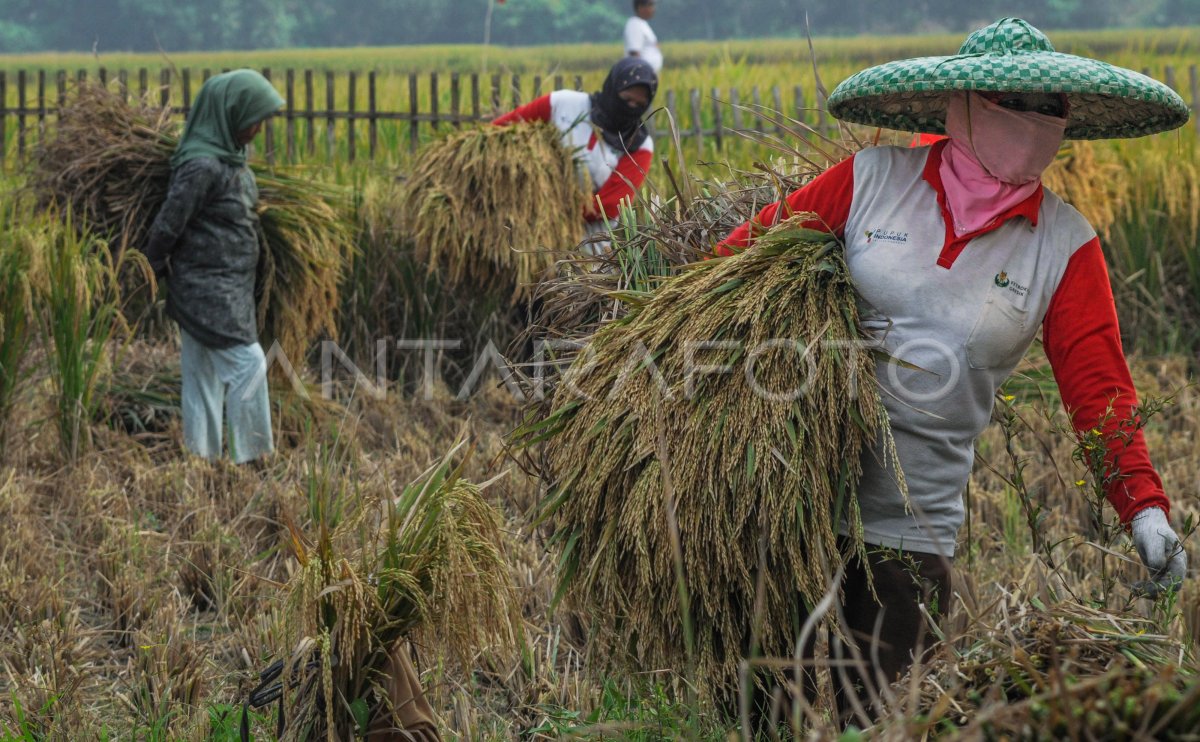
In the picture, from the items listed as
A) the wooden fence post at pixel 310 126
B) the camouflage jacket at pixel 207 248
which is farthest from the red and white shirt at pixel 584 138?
the wooden fence post at pixel 310 126

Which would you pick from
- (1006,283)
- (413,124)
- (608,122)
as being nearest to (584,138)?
(608,122)

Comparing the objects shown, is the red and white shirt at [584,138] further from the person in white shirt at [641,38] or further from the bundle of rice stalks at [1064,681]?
the person in white shirt at [641,38]

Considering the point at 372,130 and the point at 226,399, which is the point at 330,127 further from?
the point at 226,399

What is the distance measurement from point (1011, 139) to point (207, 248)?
3.33 m

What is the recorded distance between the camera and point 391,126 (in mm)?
9344

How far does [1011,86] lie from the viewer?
2.35 m

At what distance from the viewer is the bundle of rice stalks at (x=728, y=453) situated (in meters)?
2.34

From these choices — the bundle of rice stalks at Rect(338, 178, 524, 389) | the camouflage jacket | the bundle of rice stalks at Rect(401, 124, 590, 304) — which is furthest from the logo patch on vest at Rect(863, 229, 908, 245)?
the bundle of rice stalks at Rect(338, 178, 524, 389)

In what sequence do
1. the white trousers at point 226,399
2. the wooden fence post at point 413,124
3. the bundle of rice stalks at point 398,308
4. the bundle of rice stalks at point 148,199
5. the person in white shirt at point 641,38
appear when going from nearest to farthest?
the white trousers at point 226,399 → the bundle of rice stalks at point 148,199 → the bundle of rice stalks at point 398,308 → the wooden fence post at point 413,124 → the person in white shirt at point 641,38

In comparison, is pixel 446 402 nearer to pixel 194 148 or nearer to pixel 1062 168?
pixel 194 148

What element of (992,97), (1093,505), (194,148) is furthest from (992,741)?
(194,148)

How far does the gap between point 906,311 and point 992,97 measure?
42cm

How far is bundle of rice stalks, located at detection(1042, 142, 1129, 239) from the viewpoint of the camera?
20.1ft

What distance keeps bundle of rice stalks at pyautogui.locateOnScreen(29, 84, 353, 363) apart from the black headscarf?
1150mm
